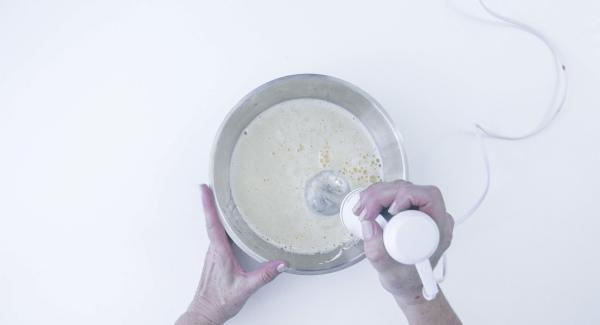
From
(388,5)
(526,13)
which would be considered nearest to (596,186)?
(526,13)

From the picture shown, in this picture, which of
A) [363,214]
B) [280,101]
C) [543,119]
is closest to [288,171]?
[280,101]

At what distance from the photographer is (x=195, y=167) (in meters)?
0.73

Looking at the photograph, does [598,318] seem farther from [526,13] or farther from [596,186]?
[526,13]

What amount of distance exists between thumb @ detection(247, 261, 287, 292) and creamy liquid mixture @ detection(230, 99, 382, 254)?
0.08 metres

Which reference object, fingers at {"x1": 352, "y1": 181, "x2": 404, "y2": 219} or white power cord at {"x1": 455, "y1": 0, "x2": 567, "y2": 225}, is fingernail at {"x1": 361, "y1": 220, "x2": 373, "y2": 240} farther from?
white power cord at {"x1": 455, "y1": 0, "x2": 567, "y2": 225}

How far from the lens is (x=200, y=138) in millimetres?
728

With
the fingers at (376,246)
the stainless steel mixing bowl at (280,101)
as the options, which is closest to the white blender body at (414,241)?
the fingers at (376,246)

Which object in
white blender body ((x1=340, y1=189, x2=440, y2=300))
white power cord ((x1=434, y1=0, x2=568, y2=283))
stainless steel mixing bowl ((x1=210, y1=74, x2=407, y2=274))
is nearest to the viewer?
white blender body ((x1=340, y1=189, x2=440, y2=300))

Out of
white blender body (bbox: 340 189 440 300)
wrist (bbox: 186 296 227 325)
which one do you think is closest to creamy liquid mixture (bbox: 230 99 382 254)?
wrist (bbox: 186 296 227 325)

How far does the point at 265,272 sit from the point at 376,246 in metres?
0.20

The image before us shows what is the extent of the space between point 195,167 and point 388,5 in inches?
15.7

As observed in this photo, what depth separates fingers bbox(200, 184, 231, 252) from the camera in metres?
0.68

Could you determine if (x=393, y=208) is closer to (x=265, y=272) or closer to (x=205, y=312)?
(x=265, y=272)

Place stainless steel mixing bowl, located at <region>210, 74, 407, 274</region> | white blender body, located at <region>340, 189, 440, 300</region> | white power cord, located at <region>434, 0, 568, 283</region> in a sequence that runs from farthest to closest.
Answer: white power cord, located at <region>434, 0, 568, 283</region> → stainless steel mixing bowl, located at <region>210, 74, 407, 274</region> → white blender body, located at <region>340, 189, 440, 300</region>
